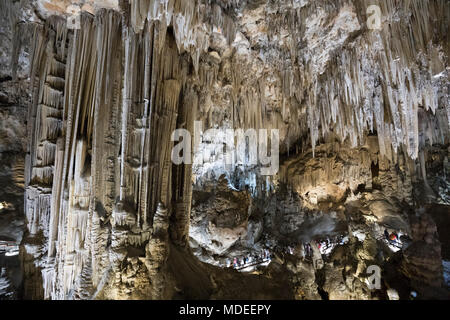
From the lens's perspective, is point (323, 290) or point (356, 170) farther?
point (356, 170)

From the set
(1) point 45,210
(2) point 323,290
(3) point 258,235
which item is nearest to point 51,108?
(1) point 45,210

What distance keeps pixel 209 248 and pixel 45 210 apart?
7423mm

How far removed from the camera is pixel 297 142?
48.0 ft

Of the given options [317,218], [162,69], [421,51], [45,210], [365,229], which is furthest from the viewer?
[317,218]

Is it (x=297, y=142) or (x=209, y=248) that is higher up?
(x=297, y=142)

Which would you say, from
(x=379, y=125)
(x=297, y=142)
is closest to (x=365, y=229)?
(x=379, y=125)

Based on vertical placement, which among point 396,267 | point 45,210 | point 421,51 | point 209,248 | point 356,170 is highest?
point 421,51

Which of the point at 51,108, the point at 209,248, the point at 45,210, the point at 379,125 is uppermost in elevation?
the point at 379,125

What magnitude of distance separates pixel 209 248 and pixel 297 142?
744 cm

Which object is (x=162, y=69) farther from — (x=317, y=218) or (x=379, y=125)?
(x=317, y=218)
